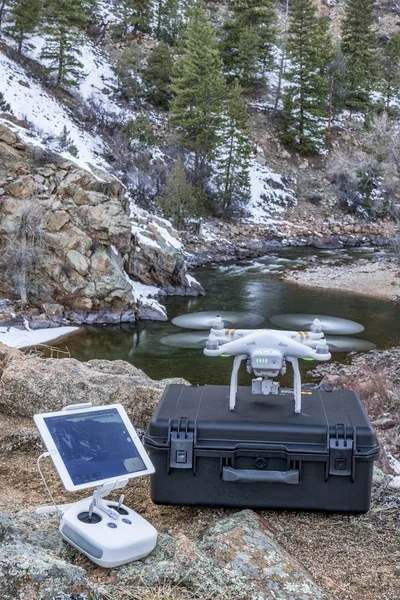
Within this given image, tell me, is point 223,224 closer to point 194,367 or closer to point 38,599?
point 194,367

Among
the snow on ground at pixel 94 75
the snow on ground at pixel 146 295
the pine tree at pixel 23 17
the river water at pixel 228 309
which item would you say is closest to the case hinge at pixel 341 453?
the river water at pixel 228 309

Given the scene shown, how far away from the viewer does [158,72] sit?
1497 inches

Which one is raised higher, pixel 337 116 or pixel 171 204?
pixel 337 116

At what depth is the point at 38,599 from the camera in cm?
173

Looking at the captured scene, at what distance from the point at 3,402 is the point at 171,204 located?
25665 millimetres

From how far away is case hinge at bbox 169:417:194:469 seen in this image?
8.83 feet

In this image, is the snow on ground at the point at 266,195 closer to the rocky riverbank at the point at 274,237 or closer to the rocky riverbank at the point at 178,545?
the rocky riverbank at the point at 274,237

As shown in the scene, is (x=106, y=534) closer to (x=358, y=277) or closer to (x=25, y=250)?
(x=25, y=250)

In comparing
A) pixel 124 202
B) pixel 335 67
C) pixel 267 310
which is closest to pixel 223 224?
pixel 124 202

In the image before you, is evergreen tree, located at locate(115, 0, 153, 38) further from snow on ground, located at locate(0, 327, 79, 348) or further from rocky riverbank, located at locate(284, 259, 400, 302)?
snow on ground, located at locate(0, 327, 79, 348)

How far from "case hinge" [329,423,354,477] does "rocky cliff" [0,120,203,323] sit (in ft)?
47.2

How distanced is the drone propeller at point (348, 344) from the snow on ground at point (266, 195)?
20339 mm

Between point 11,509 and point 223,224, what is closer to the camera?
point 11,509

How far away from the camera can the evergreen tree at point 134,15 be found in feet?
137
